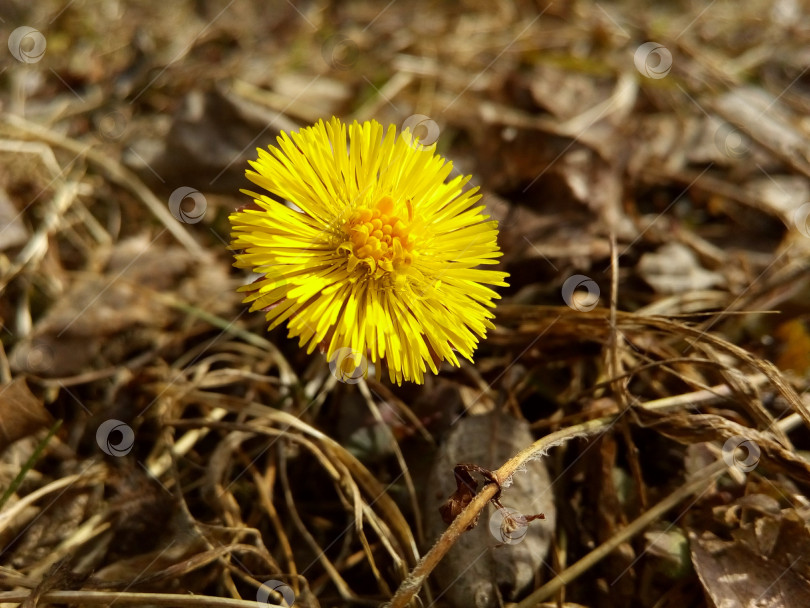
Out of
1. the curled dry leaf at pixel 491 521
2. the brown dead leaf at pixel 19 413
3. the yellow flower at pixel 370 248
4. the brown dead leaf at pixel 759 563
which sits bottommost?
the brown dead leaf at pixel 759 563

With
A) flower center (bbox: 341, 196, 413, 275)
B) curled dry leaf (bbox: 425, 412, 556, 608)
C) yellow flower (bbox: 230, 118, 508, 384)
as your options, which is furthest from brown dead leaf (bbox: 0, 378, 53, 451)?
curled dry leaf (bbox: 425, 412, 556, 608)

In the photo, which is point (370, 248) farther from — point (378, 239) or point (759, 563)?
point (759, 563)

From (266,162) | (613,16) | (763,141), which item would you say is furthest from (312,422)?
(613,16)

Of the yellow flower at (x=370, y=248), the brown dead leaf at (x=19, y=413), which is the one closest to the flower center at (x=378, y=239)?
the yellow flower at (x=370, y=248)

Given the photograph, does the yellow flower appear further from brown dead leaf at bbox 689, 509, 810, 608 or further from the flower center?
Answer: brown dead leaf at bbox 689, 509, 810, 608

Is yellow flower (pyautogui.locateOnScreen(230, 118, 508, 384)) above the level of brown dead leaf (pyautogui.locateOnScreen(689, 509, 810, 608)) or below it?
above

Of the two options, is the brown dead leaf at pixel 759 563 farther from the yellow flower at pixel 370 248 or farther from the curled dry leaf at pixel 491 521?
A: the yellow flower at pixel 370 248

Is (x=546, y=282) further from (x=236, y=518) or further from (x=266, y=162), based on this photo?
(x=236, y=518)
